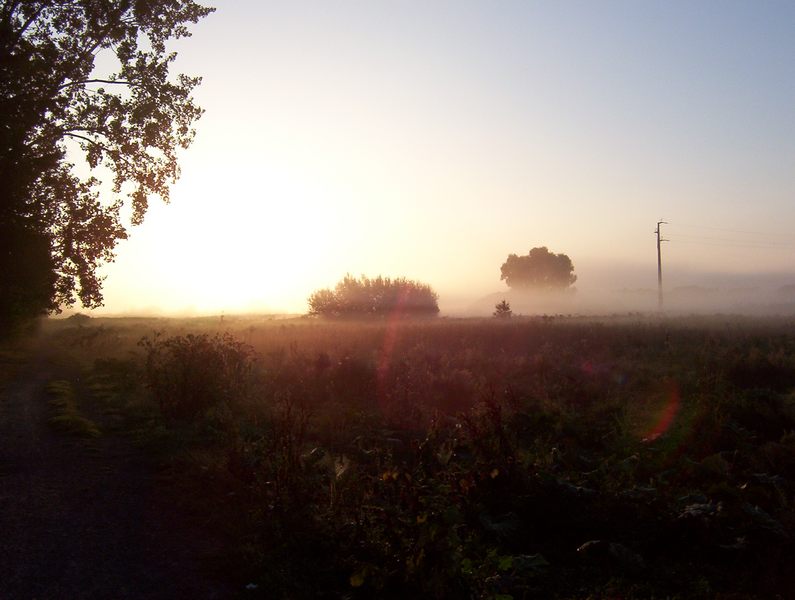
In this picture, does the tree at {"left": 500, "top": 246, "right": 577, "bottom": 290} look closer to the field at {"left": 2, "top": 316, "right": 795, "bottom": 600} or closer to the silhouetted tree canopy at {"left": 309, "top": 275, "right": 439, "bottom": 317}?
the silhouetted tree canopy at {"left": 309, "top": 275, "right": 439, "bottom": 317}

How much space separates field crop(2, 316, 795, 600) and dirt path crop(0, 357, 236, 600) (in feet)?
1.07

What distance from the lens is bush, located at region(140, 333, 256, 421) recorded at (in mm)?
11812

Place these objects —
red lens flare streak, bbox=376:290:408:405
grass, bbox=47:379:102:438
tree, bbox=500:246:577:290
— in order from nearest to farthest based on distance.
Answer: grass, bbox=47:379:102:438
red lens flare streak, bbox=376:290:408:405
tree, bbox=500:246:577:290

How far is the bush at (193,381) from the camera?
11.8 meters

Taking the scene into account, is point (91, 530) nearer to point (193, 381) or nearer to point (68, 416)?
point (193, 381)

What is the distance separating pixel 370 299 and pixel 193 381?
5566 centimetres

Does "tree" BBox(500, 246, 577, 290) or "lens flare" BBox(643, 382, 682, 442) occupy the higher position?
"tree" BBox(500, 246, 577, 290)

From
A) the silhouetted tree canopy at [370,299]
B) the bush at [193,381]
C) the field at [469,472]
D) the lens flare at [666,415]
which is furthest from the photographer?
the silhouetted tree canopy at [370,299]

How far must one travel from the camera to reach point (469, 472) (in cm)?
688

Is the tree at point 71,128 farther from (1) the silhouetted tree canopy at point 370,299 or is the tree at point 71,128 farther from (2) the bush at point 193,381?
(1) the silhouetted tree canopy at point 370,299

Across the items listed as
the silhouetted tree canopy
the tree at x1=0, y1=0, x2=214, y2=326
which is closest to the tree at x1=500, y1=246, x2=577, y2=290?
the silhouetted tree canopy

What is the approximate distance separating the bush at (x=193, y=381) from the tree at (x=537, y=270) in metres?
108

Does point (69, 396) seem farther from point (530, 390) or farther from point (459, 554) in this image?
point (459, 554)

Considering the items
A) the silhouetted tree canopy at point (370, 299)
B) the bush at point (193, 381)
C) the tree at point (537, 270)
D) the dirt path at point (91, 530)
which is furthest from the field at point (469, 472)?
the tree at point (537, 270)
